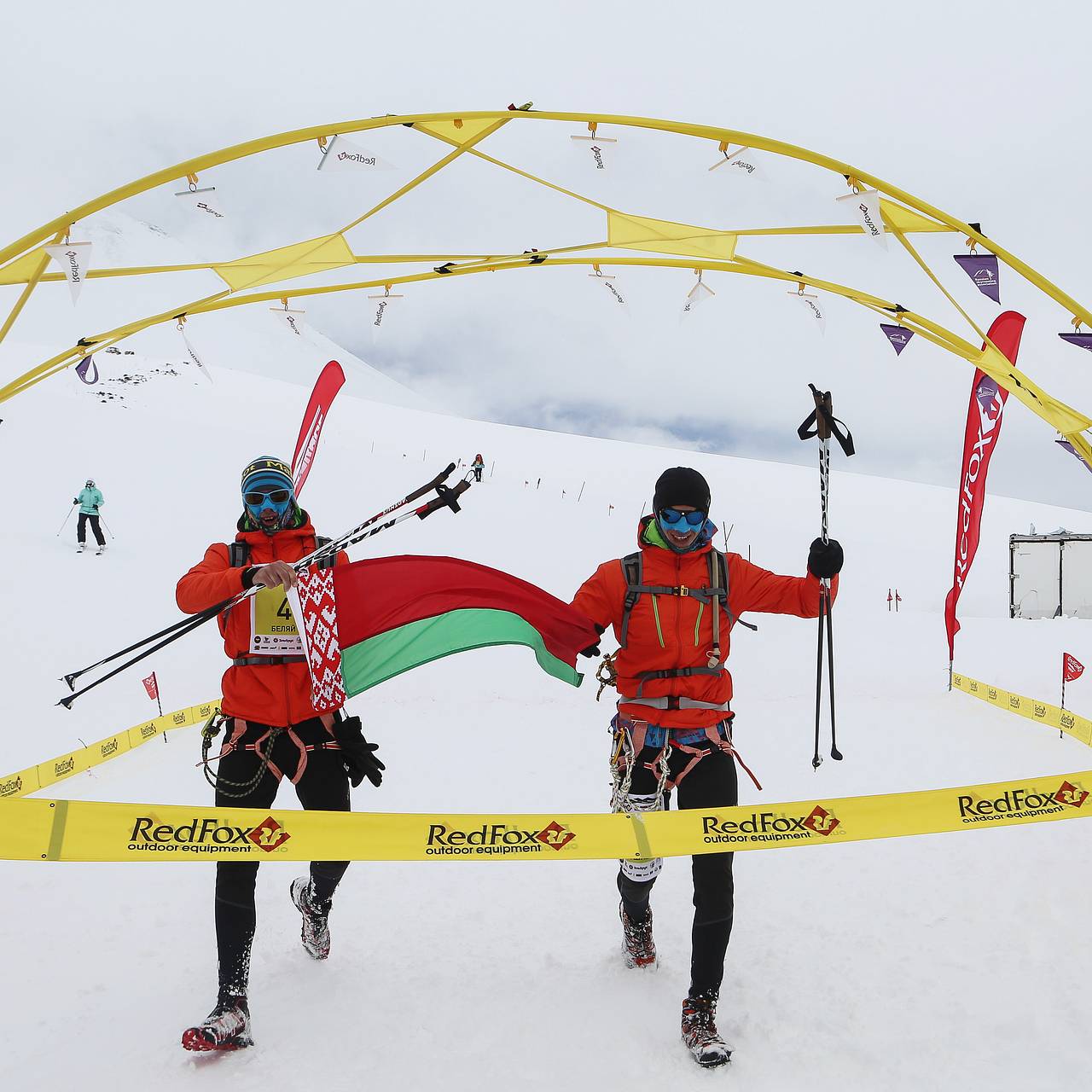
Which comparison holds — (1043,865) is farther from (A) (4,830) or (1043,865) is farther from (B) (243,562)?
(A) (4,830)

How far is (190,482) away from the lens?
22.1m

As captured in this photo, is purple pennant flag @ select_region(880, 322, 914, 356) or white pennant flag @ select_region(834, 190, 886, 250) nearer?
white pennant flag @ select_region(834, 190, 886, 250)

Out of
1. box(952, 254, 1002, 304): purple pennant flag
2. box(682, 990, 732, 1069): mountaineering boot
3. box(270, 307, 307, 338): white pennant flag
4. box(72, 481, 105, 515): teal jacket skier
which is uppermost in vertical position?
box(270, 307, 307, 338): white pennant flag

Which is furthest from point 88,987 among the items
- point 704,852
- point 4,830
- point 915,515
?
point 915,515

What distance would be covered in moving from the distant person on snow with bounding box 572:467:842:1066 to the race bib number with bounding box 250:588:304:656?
1352 millimetres

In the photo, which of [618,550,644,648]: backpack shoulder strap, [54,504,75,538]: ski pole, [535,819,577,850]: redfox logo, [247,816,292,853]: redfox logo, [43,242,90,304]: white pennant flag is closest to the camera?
[247,816,292,853]: redfox logo

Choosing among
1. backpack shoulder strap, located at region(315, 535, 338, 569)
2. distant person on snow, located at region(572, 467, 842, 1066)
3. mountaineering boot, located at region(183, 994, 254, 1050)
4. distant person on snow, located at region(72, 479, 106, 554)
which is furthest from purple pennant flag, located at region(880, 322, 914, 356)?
distant person on snow, located at region(72, 479, 106, 554)

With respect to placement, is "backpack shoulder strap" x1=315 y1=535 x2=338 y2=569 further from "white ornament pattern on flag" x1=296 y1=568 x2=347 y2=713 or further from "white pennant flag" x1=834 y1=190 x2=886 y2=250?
"white pennant flag" x1=834 y1=190 x2=886 y2=250

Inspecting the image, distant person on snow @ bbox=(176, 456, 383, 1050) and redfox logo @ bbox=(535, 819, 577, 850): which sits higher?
distant person on snow @ bbox=(176, 456, 383, 1050)

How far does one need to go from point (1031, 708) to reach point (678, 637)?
260 inches

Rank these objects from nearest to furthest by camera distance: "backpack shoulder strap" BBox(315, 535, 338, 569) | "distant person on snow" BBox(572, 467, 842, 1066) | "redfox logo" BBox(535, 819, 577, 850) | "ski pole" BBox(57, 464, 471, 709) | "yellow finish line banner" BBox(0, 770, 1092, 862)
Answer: "yellow finish line banner" BBox(0, 770, 1092, 862)
"redfox logo" BBox(535, 819, 577, 850)
"ski pole" BBox(57, 464, 471, 709)
"distant person on snow" BBox(572, 467, 842, 1066)
"backpack shoulder strap" BBox(315, 535, 338, 569)

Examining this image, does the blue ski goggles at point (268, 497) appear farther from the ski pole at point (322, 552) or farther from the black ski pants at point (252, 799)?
the black ski pants at point (252, 799)

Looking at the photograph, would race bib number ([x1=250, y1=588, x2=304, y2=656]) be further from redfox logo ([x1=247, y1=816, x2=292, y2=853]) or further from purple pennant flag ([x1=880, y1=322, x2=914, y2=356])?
purple pennant flag ([x1=880, y1=322, x2=914, y2=356])

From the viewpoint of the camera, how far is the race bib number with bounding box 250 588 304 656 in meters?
3.70
